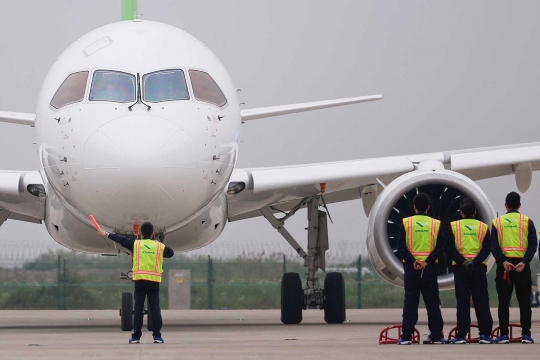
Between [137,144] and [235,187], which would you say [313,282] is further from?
[137,144]

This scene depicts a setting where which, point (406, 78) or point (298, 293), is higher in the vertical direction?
point (406, 78)

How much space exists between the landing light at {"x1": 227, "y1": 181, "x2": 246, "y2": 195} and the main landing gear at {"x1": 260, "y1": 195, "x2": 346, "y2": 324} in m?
1.98

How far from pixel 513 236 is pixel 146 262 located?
3564 millimetres

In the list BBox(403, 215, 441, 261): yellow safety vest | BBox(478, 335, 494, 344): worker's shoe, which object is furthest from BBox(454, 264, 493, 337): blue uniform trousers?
BBox(403, 215, 441, 261): yellow safety vest

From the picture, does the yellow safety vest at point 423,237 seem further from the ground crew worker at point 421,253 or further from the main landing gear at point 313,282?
the main landing gear at point 313,282

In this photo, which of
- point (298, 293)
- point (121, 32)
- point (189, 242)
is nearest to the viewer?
point (121, 32)

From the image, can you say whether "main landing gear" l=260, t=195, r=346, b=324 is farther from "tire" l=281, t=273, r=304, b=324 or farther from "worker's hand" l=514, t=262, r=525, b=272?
"worker's hand" l=514, t=262, r=525, b=272

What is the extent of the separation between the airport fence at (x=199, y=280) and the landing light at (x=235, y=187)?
9514mm

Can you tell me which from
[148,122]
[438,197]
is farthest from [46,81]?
[438,197]

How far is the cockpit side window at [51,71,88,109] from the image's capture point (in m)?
13.9

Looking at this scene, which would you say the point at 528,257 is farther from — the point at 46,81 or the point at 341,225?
the point at 341,225

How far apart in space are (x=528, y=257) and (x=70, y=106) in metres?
5.30

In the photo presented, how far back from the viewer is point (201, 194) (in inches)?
543

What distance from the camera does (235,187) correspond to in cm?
1595
